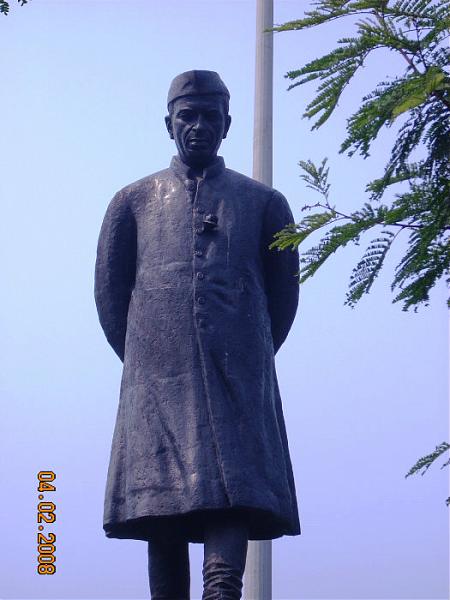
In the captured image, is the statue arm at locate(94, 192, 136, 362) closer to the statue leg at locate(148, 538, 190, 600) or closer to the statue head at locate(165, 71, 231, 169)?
the statue head at locate(165, 71, 231, 169)

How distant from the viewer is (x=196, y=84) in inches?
333

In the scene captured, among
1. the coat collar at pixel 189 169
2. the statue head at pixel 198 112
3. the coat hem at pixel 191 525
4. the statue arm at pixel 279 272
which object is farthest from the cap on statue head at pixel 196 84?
the coat hem at pixel 191 525

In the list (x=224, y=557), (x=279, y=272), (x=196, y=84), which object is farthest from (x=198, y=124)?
(x=224, y=557)

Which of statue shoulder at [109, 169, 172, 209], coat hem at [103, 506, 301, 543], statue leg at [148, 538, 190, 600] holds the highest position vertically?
statue shoulder at [109, 169, 172, 209]

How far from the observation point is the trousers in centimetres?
Result: 765

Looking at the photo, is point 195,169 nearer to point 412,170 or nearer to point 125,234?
point 125,234

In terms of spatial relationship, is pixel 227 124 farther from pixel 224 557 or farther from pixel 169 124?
pixel 224 557

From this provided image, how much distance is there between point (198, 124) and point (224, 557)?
2.31 m

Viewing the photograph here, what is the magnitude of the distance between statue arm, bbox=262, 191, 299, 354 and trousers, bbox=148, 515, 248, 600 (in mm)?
1177

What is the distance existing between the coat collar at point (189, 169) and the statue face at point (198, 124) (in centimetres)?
7

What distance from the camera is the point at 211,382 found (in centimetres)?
805

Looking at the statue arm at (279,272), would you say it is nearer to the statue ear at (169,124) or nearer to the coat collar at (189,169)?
the coat collar at (189,169)

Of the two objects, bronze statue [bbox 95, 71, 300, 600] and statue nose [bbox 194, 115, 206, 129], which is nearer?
bronze statue [bbox 95, 71, 300, 600]

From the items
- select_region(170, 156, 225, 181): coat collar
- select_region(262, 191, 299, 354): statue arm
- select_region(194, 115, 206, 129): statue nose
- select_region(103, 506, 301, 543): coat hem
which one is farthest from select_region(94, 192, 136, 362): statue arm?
select_region(103, 506, 301, 543): coat hem
